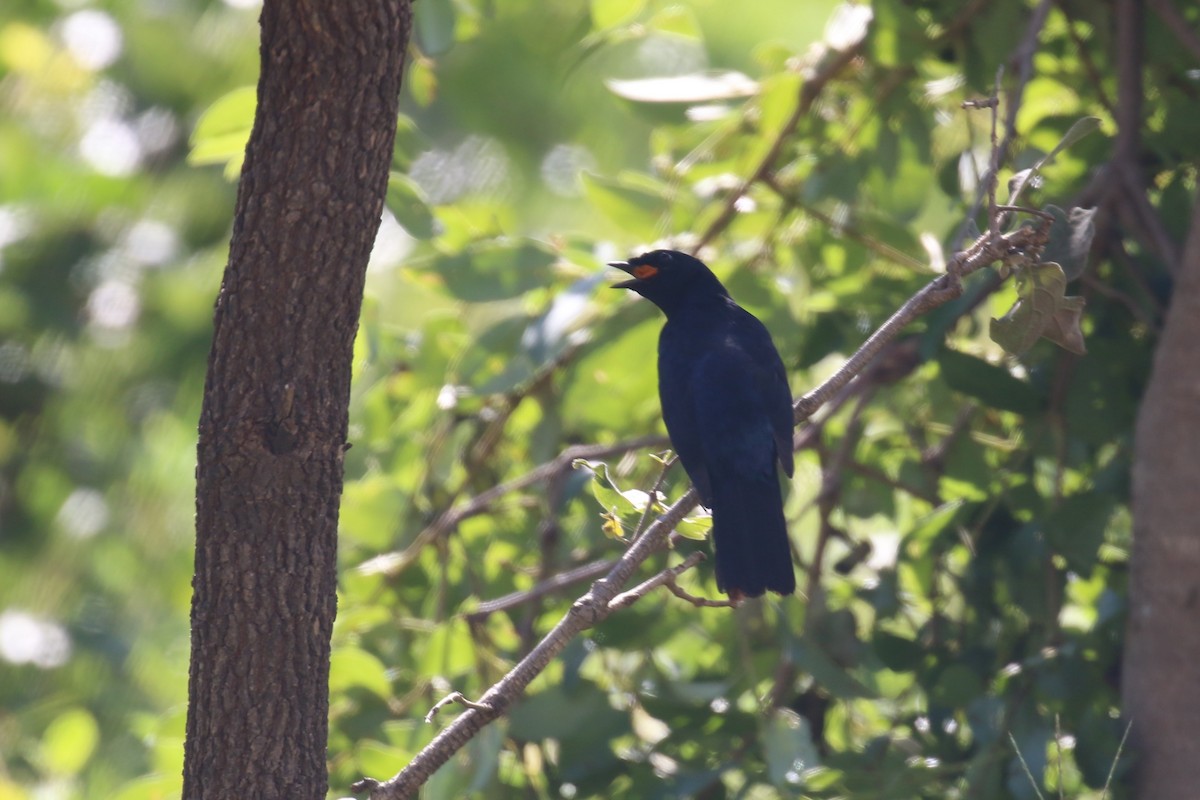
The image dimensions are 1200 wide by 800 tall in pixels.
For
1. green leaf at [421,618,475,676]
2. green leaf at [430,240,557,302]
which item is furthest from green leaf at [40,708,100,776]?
green leaf at [430,240,557,302]

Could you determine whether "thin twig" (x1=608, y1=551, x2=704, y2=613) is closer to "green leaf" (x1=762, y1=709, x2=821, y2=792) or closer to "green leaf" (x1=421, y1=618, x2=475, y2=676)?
"green leaf" (x1=762, y1=709, x2=821, y2=792)

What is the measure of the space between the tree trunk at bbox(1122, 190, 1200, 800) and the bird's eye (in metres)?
1.09

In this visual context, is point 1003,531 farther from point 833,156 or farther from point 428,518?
point 428,518

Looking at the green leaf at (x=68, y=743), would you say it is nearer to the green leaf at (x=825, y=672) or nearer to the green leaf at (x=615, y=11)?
the green leaf at (x=825, y=672)

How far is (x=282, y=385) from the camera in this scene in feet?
5.70

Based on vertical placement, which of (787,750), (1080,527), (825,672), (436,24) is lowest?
(787,750)

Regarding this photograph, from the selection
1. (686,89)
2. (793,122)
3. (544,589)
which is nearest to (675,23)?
(686,89)

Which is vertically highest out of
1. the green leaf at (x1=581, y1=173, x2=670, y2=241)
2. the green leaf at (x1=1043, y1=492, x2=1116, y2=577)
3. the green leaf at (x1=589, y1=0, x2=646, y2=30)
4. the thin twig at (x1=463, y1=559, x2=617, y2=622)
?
the green leaf at (x1=589, y1=0, x2=646, y2=30)

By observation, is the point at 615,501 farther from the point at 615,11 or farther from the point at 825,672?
the point at 615,11

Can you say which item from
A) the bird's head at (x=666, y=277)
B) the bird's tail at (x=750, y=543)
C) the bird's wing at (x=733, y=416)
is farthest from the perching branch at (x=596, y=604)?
the bird's head at (x=666, y=277)

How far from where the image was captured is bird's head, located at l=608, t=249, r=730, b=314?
3.04m

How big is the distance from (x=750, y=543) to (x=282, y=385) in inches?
38.8

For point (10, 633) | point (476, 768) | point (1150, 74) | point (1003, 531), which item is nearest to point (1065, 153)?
point (1150, 74)

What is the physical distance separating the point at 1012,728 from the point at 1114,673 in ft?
1.23
